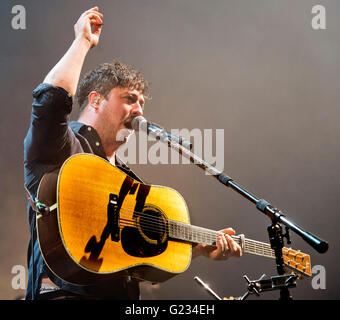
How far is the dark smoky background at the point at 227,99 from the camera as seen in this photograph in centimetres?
226

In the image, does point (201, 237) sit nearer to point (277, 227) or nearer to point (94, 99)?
point (277, 227)

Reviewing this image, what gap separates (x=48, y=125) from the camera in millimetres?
1626

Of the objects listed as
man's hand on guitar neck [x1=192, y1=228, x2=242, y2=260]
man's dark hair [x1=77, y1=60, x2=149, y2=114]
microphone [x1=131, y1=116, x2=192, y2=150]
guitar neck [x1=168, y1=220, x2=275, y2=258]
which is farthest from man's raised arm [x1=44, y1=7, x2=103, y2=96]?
man's hand on guitar neck [x1=192, y1=228, x2=242, y2=260]

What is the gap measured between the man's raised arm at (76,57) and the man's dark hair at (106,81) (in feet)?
0.90

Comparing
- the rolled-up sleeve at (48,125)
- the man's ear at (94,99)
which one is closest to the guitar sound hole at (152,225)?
the rolled-up sleeve at (48,125)

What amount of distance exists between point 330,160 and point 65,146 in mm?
2552

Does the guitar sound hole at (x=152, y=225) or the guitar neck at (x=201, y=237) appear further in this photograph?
the guitar neck at (x=201, y=237)

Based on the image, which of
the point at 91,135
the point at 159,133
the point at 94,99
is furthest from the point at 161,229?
the point at 94,99

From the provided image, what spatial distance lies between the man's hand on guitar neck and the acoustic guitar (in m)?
0.19

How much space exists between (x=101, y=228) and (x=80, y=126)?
2.43 ft

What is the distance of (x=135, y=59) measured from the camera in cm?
258

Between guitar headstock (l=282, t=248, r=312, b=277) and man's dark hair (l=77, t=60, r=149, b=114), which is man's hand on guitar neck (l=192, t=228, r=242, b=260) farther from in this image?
man's dark hair (l=77, t=60, r=149, b=114)

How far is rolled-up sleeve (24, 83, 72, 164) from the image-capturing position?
1594 mm

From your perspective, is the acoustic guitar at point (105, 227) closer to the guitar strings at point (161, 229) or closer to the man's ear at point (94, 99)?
the guitar strings at point (161, 229)
